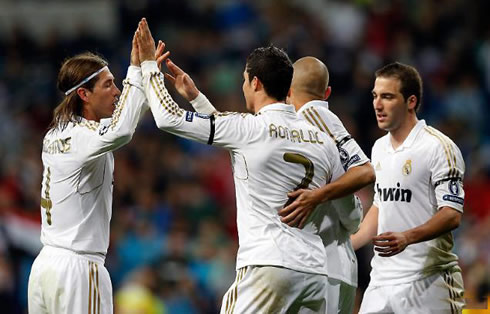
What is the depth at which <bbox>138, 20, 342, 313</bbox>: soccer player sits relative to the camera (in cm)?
525

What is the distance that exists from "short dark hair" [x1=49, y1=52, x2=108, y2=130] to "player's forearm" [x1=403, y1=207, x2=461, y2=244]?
6.90 feet

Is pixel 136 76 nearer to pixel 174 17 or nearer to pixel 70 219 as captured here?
pixel 70 219

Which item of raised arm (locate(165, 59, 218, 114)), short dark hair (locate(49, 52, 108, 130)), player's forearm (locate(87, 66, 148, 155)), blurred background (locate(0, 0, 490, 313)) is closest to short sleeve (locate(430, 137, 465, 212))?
raised arm (locate(165, 59, 218, 114))

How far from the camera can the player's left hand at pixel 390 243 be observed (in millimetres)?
5719

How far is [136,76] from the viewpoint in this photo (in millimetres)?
5617

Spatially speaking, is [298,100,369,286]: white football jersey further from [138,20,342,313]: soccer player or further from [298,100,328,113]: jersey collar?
[138,20,342,313]: soccer player

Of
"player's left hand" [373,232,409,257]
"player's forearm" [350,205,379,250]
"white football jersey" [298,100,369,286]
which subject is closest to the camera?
"player's left hand" [373,232,409,257]

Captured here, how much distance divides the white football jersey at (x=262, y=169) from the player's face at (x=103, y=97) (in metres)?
0.53

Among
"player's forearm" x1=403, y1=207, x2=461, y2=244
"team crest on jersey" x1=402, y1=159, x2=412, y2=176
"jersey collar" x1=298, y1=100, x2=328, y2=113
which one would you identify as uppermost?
"jersey collar" x1=298, y1=100, x2=328, y2=113

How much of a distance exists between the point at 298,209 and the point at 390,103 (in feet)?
4.46

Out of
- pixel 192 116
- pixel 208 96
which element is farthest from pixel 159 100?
pixel 208 96

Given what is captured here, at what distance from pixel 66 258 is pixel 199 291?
198 inches

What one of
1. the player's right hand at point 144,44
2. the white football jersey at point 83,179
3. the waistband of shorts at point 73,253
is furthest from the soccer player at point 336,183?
the waistband of shorts at point 73,253

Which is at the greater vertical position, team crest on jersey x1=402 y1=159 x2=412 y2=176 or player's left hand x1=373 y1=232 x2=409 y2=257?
team crest on jersey x1=402 y1=159 x2=412 y2=176
